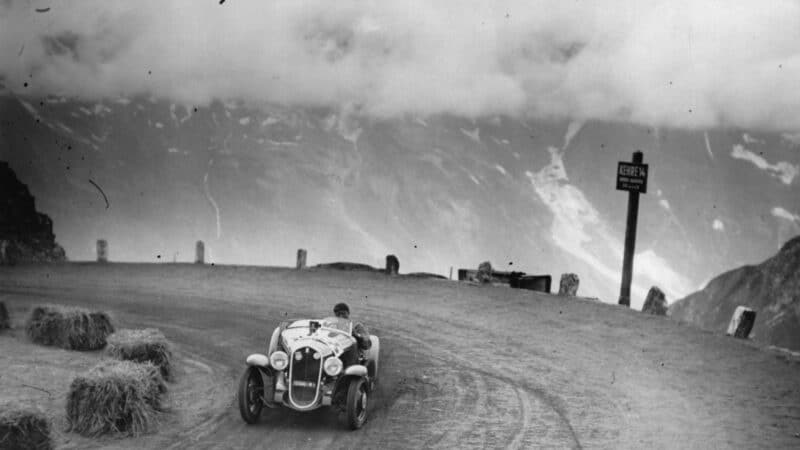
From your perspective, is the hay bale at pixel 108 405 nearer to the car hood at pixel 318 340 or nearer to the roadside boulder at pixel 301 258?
the car hood at pixel 318 340

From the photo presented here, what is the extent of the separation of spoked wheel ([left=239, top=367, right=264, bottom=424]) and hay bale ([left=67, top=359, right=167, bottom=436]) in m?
1.40

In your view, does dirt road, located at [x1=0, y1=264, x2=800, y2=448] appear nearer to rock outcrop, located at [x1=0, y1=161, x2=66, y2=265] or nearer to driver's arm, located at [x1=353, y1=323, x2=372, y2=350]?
driver's arm, located at [x1=353, y1=323, x2=372, y2=350]

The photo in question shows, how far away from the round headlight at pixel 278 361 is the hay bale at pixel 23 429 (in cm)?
324

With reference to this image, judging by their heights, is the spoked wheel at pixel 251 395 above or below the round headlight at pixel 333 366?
below

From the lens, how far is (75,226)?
19525 cm

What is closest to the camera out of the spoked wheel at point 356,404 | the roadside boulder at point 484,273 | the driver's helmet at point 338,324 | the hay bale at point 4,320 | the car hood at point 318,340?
the spoked wheel at point 356,404

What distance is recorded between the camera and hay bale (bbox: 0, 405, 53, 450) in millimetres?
9500

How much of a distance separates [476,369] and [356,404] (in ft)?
16.0

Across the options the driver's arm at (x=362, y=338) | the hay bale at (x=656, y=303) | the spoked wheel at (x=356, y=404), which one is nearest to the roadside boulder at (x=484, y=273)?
the hay bale at (x=656, y=303)

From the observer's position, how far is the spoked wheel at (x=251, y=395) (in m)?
11.7

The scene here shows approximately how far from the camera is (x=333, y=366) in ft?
39.1

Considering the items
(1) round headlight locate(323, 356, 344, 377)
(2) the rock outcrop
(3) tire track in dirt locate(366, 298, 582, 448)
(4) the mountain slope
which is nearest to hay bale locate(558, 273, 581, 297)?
(3) tire track in dirt locate(366, 298, 582, 448)

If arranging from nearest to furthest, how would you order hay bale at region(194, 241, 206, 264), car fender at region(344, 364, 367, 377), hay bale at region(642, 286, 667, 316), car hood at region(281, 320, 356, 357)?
1. car fender at region(344, 364, 367, 377)
2. car hood at region(281, 320, 356, 357)
3. hay bale at region(642, 286, 667, 316)
4. hay bale at region(194, 241, 206, 264)

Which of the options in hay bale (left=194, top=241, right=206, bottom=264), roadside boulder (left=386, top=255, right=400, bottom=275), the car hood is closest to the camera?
the car hood
